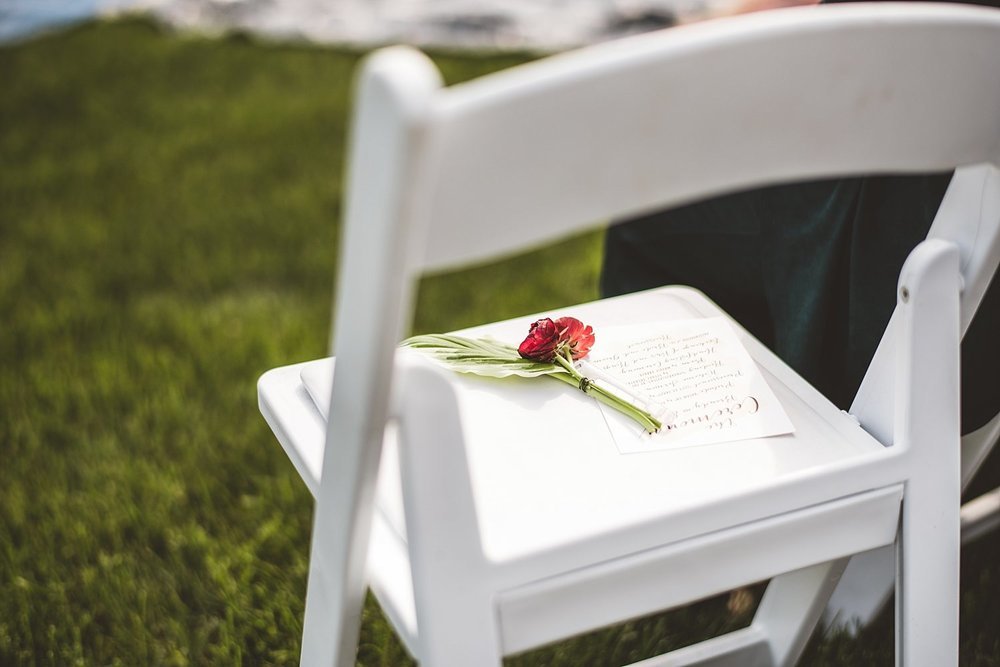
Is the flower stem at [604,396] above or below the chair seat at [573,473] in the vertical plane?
above

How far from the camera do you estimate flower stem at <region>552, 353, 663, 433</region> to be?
885mm

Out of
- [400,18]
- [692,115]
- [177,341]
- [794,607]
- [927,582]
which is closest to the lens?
[692,115]

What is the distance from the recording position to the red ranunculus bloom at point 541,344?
0.95m

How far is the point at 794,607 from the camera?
1.09m

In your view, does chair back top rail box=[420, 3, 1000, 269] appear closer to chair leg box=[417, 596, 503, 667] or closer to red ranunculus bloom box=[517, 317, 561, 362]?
chair leg box=[417, 596, 503, 667]

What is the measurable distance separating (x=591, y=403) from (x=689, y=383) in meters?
0.10

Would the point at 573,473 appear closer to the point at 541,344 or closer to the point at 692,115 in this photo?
the point at 541,344

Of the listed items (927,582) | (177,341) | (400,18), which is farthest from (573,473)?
(400,18)

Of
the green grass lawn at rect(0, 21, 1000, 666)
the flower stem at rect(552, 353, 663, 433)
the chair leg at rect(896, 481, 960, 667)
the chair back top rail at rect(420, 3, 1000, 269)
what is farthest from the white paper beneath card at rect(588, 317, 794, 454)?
the green grass lawn at rect(0, 21, 1000, 666)

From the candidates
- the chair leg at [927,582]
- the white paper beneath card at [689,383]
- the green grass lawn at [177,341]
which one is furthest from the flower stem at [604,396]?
the green grass lawn at [177,341]

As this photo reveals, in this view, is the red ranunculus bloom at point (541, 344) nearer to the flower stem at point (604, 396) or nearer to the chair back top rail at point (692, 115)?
the flower stem at point (604, 396)

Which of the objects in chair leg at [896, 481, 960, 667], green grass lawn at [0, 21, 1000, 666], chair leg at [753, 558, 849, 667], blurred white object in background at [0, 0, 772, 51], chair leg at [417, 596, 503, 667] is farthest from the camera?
blurred white object in background at [0, 0, 772, 51]

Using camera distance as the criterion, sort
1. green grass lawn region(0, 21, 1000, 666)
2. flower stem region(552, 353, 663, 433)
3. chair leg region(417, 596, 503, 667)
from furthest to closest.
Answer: green grass lawn region(0, 21, 1000, 666)
flower stem region(552, 353, 663, 433)
chair leg region(417, 596, 503, 667)

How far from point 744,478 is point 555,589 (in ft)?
0.67
